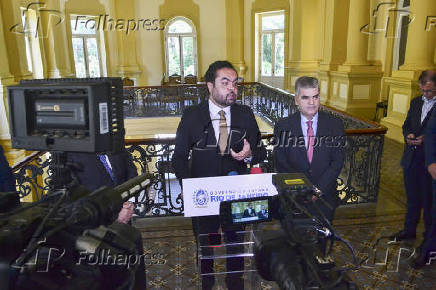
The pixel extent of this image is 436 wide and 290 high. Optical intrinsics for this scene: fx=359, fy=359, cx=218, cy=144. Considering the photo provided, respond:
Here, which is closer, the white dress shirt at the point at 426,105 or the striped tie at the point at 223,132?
the striped tie at the point at 223,132

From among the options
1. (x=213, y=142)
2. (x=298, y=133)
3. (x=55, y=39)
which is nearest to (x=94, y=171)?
(x=213, y=142)

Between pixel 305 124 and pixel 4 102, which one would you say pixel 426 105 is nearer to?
pixel 305 124

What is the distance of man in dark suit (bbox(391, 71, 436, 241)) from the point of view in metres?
3.12

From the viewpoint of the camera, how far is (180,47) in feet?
52.6

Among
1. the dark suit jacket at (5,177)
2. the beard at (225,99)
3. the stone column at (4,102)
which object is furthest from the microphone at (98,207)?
the stone column at (4,102)

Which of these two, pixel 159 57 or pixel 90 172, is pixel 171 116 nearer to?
pixel 159 57

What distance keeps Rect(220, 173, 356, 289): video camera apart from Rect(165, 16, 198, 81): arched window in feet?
50.0

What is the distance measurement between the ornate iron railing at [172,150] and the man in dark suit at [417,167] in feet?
2.54

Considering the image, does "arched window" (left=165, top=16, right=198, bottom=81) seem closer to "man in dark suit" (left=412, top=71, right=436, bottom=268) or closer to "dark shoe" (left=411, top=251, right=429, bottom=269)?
"man in dark suit" (left=412, top=71, right=436, bottom=268)

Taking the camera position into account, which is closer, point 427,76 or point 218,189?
point 218,189

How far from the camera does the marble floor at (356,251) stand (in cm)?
279

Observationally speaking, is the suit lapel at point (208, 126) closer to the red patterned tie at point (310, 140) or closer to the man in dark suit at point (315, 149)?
the man in dark suit at point (315, 149)

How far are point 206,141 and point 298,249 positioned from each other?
1321 millimetres

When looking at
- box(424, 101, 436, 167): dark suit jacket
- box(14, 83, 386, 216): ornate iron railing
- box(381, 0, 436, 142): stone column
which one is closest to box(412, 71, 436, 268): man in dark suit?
box(424, 101, 436, 167): dark suit jacket
